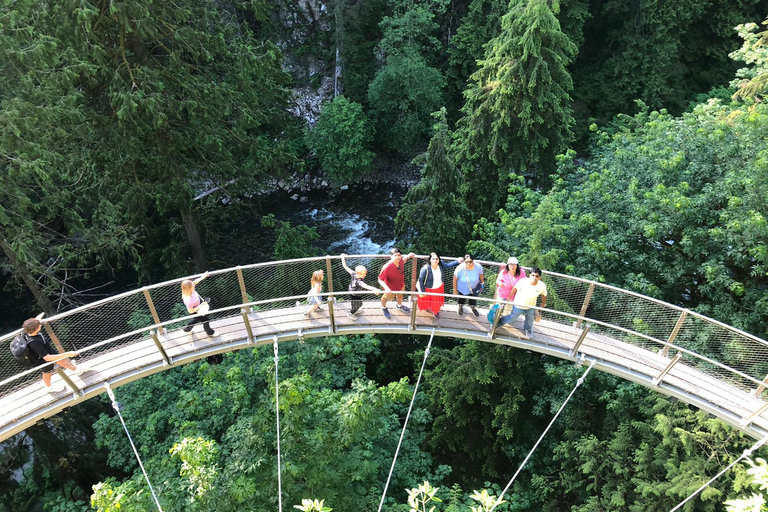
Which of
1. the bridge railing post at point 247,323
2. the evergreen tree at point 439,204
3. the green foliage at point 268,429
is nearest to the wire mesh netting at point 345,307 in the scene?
the bridge railing post at point 247,323

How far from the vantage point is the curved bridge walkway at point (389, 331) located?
28.6 ft

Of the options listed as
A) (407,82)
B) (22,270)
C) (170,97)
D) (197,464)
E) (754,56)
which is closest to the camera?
(197,464)

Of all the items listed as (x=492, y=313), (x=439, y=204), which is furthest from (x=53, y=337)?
(x=439, y=204)

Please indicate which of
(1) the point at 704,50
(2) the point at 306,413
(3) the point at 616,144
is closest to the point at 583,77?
(1) the point at 704,50

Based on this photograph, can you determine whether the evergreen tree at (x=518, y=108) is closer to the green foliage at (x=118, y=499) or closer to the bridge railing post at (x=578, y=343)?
the bridge railing post at (x=578, y=343)

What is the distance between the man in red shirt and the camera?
31.1ft

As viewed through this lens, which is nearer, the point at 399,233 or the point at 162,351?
the point at 162,351

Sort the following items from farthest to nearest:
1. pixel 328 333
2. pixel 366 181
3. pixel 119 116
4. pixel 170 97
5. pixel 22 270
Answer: pixel 366 181
pixel 170 97
pixel 119 116
pixel 22 270
pixel 328 333

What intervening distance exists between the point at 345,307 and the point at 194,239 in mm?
9789

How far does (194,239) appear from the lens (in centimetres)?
1819

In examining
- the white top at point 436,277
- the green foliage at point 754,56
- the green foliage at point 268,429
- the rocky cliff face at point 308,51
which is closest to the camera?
the green foliage at point 268,429

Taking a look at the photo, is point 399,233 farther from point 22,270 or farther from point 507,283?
point 22,270

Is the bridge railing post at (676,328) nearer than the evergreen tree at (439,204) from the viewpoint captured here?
Yes

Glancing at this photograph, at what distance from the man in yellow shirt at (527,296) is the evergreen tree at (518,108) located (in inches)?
325
